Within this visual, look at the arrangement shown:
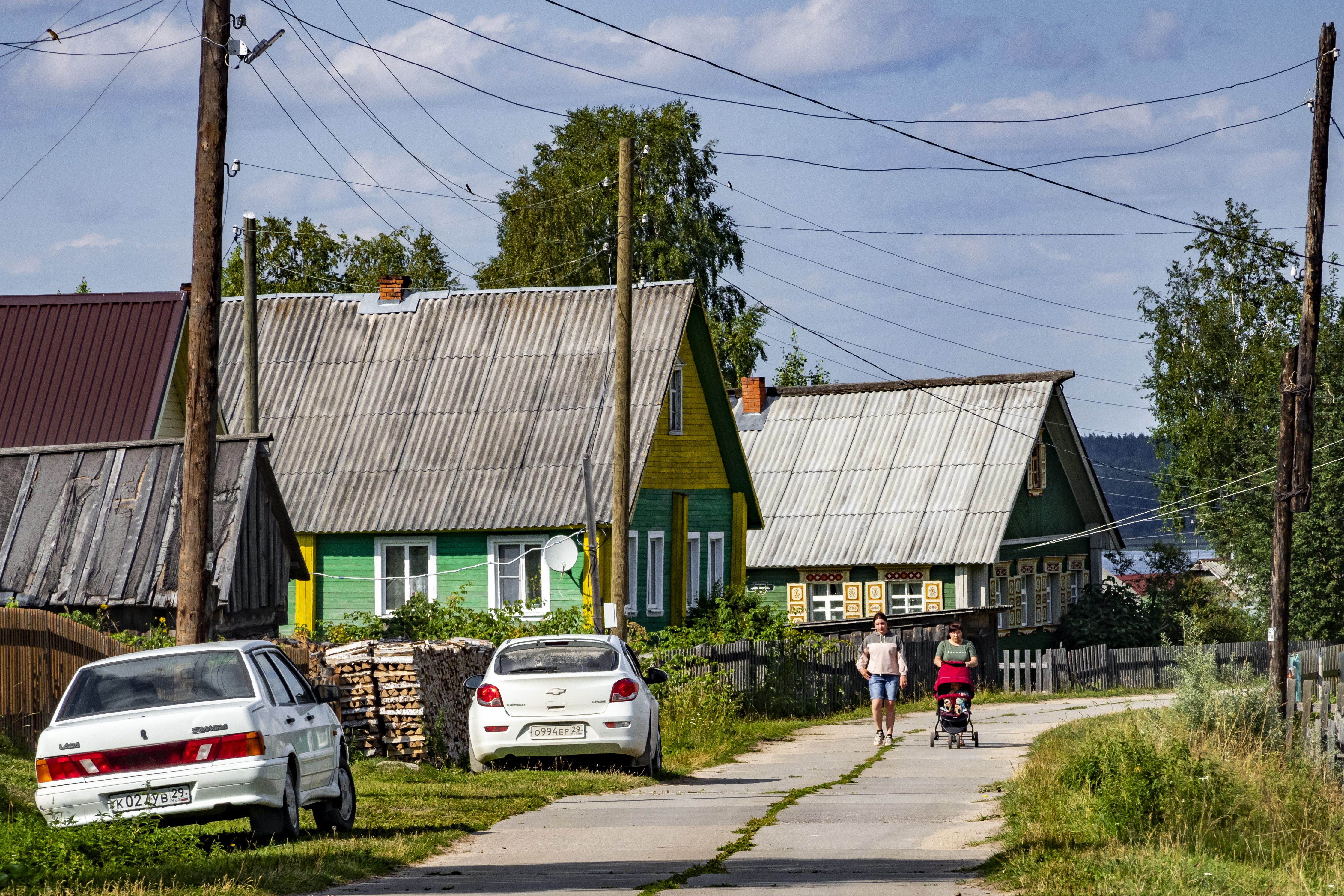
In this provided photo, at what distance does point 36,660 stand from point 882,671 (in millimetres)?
11559

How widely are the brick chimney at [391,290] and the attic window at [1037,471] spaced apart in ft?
55.7

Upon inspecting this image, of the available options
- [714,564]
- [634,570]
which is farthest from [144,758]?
[714,564]

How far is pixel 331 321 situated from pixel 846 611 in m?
15.7

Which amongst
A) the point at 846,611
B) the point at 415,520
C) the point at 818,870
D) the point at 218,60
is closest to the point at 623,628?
the point at 415,520

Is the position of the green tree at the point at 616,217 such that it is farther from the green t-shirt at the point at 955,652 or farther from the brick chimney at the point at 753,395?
the green t-shirt at the point at 955,652

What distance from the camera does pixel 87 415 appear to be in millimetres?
29250

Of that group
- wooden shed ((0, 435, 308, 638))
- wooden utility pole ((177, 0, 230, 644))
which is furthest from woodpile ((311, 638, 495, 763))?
wooden utility pole ((177, 0, 230, 644))

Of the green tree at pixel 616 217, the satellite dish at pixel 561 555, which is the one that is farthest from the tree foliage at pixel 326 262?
the satellite dish at pixel 561 555

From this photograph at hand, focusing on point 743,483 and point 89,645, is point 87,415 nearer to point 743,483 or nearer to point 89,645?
point 89,645

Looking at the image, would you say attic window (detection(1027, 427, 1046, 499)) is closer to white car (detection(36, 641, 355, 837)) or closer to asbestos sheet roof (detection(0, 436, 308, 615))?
asbestos sheet roof (detection(0, 436, 308, 615))

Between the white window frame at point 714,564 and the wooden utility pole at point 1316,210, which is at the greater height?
the wooden utility pole at point 1316,210

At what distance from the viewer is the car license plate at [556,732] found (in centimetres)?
1791

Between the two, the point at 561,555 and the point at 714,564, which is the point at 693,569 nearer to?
the point at 714,564

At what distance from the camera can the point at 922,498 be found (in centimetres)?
4566
